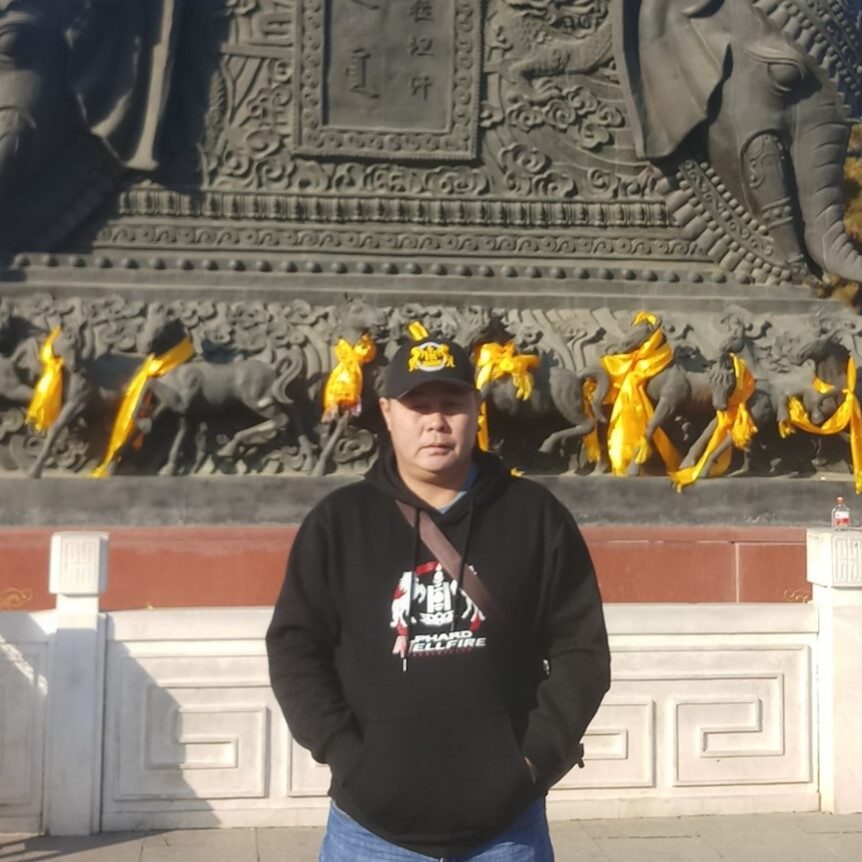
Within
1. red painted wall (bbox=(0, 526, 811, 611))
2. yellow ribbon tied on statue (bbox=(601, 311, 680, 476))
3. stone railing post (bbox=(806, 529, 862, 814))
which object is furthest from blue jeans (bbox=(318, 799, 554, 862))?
yellow ribbon tied on statue (bbox=(601, 311, 680, 476))

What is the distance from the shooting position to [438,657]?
2.74m

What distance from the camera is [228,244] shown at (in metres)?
10.6

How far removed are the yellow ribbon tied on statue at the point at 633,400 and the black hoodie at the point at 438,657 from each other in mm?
6621

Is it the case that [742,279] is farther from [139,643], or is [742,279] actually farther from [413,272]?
[139,643]

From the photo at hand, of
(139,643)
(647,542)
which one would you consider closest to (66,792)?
(139,643)

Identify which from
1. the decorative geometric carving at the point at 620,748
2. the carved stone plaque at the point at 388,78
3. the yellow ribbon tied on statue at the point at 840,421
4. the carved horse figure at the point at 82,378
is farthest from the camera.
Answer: the carved stone plaque at the point at 388,78

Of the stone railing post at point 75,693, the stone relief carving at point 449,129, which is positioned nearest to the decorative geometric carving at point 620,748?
the stone railing post at point 75,693

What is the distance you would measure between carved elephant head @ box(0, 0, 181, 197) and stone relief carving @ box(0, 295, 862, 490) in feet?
4.62

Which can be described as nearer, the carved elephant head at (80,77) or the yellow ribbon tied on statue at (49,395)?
the yellow ribbon tied on statue at (49,395)

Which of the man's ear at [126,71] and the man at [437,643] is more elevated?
the man's ear at [126,71]

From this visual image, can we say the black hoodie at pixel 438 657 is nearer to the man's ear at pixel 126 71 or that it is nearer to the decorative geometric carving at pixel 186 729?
the decorative geometric carving at pixel 186 729

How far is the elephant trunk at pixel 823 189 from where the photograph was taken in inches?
437

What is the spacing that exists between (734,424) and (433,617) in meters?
7.11

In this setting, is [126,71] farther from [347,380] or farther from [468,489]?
[468,489]
